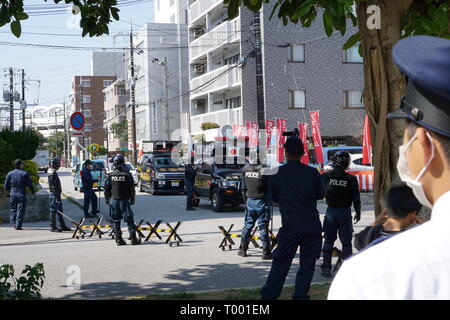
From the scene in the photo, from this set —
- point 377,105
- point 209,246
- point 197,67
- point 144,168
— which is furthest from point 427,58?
point 197,67

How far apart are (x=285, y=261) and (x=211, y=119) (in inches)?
1280

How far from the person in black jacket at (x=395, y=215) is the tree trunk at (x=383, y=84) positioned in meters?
0.18

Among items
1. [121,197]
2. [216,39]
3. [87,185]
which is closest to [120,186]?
[121,197]

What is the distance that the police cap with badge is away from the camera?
1231 millimetres

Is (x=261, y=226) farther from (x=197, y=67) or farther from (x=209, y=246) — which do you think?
(x=197, y=67)

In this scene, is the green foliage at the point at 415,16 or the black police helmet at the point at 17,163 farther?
→ the black police helmet at the point at 17,163

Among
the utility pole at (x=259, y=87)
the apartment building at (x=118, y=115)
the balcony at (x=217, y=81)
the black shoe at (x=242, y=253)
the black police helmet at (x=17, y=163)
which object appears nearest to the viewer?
the black shoe at (x=242, y=253)

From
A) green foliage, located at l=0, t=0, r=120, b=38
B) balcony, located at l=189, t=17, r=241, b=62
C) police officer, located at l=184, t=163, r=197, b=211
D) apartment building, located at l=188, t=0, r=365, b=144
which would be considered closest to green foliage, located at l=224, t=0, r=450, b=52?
green foliage, located at l=0, t=0, r=120, b=38

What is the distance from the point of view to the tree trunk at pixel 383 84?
12.5 feet

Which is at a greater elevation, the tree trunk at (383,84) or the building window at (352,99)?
the building window at (352,99)

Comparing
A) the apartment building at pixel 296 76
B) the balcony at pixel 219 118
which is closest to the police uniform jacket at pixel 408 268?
the apartment building at pixel 296 76

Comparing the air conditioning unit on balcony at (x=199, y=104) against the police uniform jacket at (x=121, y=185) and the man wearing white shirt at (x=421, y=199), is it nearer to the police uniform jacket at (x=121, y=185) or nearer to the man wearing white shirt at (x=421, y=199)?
the police uniform jacket at (x=121, y=185)

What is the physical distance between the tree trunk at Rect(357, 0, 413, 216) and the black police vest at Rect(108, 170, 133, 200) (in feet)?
26.2

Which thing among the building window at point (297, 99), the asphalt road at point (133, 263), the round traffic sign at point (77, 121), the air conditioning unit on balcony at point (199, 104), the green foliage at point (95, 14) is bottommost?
the asphalt road at point (133, 263)
